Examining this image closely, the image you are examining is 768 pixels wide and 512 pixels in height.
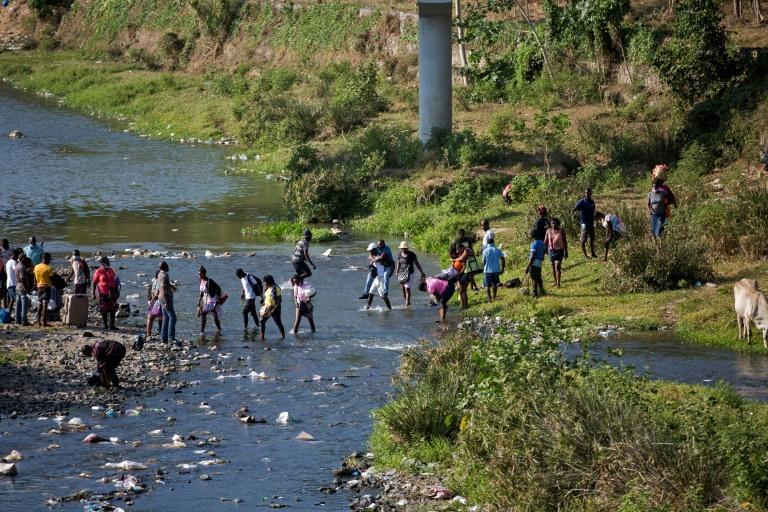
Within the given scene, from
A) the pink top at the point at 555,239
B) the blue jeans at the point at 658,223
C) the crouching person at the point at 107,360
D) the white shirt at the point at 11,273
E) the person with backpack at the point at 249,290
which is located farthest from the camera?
the blue jeans at the point at 658,223

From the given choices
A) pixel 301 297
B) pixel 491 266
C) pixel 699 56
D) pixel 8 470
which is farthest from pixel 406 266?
pixel 699 56

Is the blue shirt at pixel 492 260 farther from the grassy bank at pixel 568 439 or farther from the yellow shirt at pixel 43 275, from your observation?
the yellow shirt at pixel 43 275

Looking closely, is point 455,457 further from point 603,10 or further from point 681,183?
point 603,10

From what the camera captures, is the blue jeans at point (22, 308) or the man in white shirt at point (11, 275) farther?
the man in white shirt at point (11, 275)

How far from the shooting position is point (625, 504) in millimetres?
12109

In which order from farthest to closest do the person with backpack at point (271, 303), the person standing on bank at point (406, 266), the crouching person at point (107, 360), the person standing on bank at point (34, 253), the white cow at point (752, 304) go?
1. the person standing on bank at point (34, 253)
2. the person standing on bank at point (406, 266)
3. the person with backpack at point (271, 303)
4. the white cow at point (752, 304)
5. the crouching person at point (107, 360)

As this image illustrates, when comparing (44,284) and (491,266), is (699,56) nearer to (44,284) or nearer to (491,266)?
(491,266)

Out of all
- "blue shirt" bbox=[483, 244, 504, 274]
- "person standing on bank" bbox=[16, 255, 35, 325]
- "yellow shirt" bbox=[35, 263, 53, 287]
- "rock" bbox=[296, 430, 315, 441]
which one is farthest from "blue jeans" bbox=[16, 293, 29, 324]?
"blue shirt" bbox=[483, 244, 504, 274]

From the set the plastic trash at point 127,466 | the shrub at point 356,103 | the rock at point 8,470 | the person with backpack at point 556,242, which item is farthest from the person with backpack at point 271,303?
the shrub at point 356,103

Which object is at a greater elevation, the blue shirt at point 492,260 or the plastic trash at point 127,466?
the blue shirt at point 492,260

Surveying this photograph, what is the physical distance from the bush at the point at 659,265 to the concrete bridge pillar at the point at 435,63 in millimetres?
13379

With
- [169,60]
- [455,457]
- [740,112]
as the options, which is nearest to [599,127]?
[740,112]

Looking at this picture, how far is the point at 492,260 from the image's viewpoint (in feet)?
76.0

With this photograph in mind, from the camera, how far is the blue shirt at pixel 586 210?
24734 mm
